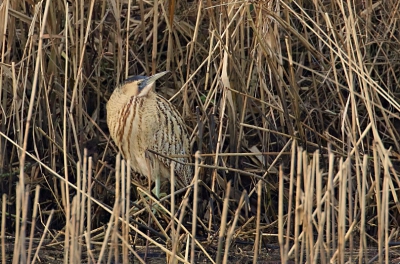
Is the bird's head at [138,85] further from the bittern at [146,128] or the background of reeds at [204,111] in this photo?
the background of reeds at [204,111]

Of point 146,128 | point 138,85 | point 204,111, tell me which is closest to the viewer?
point 204,111

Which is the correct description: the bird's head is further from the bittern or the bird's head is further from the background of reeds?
the background of reeds

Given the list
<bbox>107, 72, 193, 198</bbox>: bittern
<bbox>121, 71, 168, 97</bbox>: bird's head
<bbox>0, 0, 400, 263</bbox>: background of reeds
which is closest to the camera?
<bbox>0, 0, 400, 263</bbox>: background of reeds

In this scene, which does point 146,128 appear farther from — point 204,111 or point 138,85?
point 204,111

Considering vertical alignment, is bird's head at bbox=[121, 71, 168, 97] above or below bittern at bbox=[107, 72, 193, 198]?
above

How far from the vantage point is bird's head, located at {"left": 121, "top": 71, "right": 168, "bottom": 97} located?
414 centimetres

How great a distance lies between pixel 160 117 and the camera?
433cm

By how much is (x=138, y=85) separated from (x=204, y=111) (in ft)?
1.24

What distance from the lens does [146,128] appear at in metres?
4.41

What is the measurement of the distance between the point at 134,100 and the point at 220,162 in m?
0.57

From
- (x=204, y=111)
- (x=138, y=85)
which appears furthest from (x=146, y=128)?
(x=204, y=111)

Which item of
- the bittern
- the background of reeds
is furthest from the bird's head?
the background of reeds

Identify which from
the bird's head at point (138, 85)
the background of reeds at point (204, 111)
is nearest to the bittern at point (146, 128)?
the bird's head at point (138, 85)

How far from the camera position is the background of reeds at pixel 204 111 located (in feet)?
12.5
